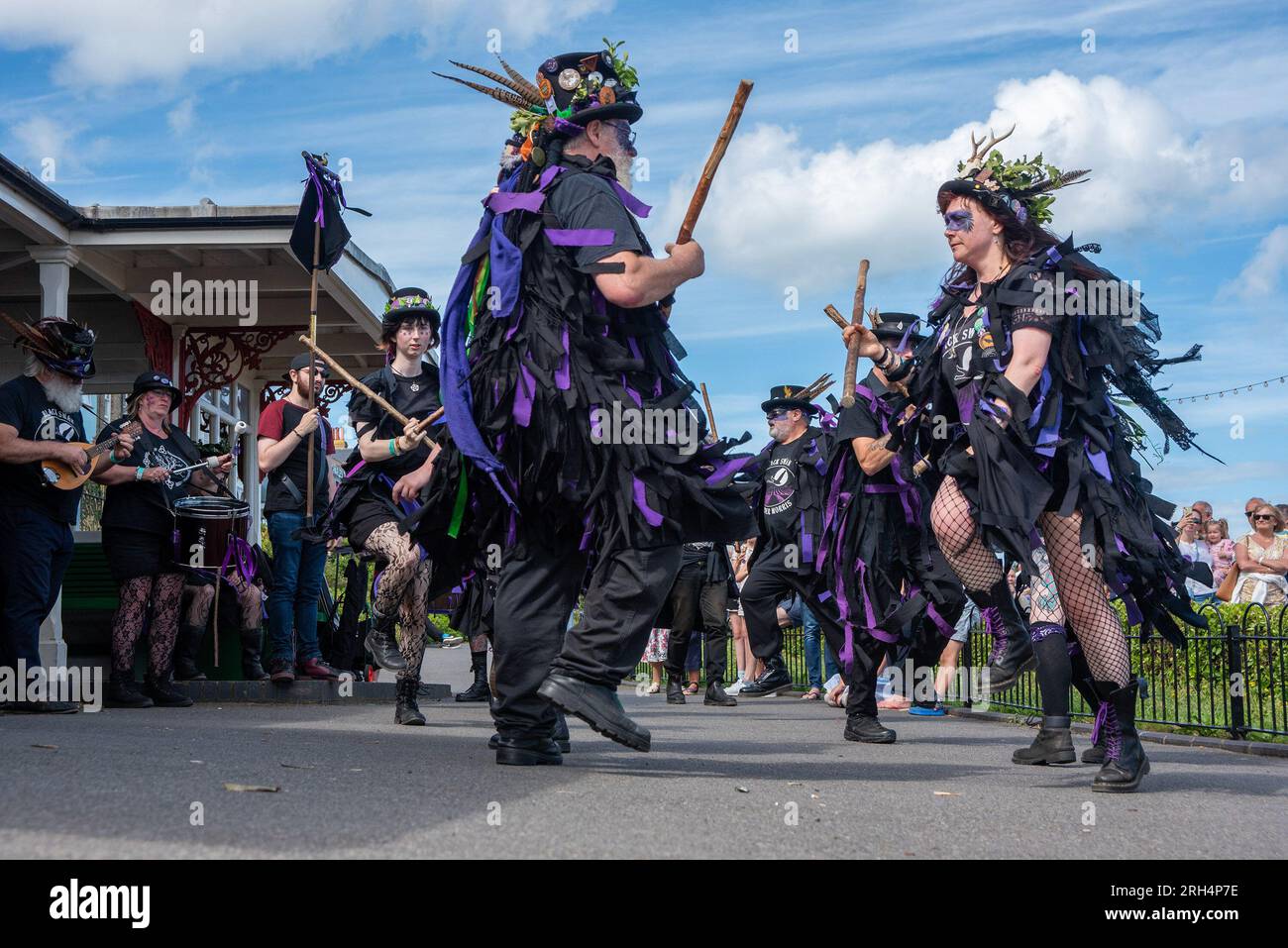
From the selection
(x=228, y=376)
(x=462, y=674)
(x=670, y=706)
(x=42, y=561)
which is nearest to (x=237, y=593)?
(x=42, y=561)

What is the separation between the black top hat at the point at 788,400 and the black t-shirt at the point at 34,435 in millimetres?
5587

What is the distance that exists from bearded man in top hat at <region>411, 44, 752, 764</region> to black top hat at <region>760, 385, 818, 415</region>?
6.32 m

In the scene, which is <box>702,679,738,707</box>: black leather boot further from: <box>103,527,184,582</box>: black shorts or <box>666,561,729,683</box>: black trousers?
<box>103,527,184,582</box>: black shorts

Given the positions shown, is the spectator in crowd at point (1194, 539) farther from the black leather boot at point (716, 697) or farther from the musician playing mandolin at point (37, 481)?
the musician playing mandolin at point (37, 481)

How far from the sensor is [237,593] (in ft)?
33.3

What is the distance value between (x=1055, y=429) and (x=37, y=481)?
5.37 metres

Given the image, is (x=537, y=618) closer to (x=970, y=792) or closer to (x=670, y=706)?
(x=970, y=792)

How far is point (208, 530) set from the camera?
31.4ft

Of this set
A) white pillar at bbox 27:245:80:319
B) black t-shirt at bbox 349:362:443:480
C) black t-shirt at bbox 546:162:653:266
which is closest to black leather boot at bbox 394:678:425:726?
black t-shirt at bbox 349:362:443:480

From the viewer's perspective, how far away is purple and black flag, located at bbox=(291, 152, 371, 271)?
10.4 m

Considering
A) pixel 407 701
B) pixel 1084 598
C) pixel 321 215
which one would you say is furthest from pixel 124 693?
pixel 1084 598

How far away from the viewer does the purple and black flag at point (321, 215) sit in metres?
10.4

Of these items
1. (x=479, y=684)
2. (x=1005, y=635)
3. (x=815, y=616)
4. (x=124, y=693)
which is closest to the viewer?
(x=1005, y=635)

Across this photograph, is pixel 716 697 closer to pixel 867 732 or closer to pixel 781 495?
pixel 781 495
